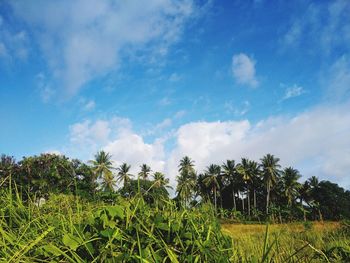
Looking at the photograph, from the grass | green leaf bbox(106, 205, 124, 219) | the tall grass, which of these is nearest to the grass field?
the grass

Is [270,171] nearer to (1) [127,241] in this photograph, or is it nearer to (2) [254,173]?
(2) [254,173]

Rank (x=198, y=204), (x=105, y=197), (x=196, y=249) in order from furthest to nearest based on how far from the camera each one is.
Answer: (x=105, y=197)
(x=198, y=204)
(x=196, y=249)

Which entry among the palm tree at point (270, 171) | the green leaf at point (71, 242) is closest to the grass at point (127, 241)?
the green leaf at point (71, 242)

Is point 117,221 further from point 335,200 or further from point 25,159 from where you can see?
point 335,200

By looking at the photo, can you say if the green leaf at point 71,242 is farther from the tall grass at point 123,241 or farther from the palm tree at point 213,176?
the palm tree at point 213,176

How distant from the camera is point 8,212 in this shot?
9.30ft

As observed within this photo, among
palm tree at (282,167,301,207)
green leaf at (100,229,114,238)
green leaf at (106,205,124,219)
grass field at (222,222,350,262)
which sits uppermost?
palm tree at (282,167,301,207)

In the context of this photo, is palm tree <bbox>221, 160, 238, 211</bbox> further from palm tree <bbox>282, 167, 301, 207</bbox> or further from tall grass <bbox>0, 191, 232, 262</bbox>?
tall grass <bbox>0, 191, 232, 262</bbox>

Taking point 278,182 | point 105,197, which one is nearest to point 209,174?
point 278,182

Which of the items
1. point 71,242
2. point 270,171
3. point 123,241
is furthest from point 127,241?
point 270,171

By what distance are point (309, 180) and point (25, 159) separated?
6140cm

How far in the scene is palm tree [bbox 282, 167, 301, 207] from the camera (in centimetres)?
7769

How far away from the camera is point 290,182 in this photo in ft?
256

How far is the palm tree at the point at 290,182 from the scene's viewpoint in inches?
3059
